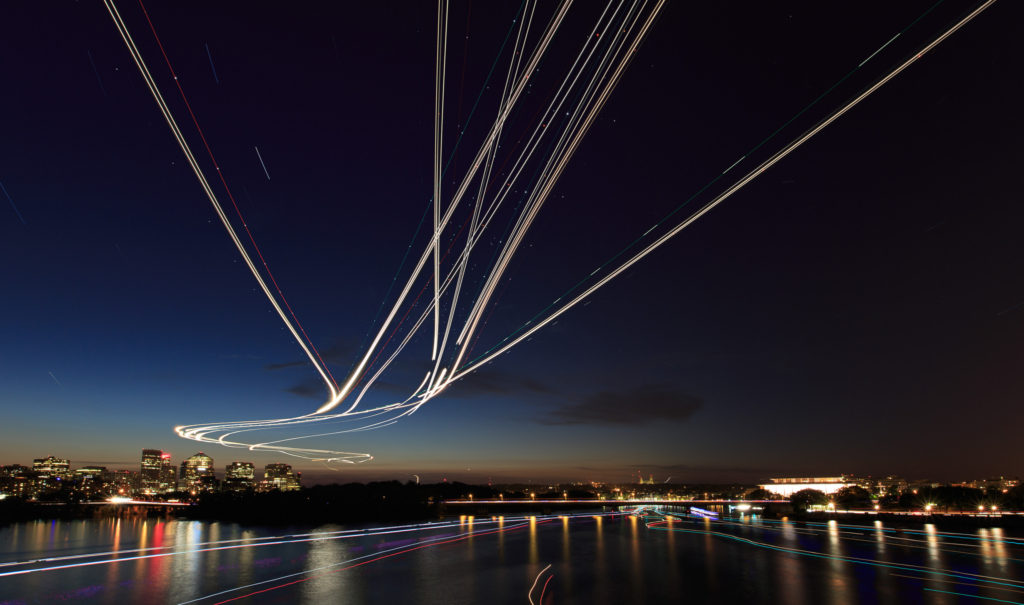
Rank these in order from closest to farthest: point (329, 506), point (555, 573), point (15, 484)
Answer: point (555, 573), point (329, 506), point (15, 484)

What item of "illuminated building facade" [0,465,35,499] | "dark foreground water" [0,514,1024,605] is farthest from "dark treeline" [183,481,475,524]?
"illuminated building facade" [0,465,35,499]

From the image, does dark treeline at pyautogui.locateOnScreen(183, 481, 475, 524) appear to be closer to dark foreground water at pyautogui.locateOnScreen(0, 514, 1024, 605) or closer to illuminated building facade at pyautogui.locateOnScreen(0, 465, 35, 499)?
dark foreground water at pyautogui.locateOnScreen(0, 514, 1024, 605)

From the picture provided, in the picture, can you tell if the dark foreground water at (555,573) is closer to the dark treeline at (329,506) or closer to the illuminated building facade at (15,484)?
the dark treeline at (329,506)

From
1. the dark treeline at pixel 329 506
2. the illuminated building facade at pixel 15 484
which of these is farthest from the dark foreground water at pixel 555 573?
the illuminated building facade at pixel 15 484

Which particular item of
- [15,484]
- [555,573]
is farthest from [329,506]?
[15,484]

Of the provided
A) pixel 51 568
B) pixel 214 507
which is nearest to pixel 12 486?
pixel 214 507

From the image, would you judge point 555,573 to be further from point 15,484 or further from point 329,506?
point 15,484

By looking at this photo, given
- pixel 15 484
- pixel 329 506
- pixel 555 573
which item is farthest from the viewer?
pixel 15 484

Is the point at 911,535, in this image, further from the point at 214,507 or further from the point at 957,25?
the point at 214,507

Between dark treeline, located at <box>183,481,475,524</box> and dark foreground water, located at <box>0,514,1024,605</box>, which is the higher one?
dark foreground water, located at <box>0,514,1024,605</box>
